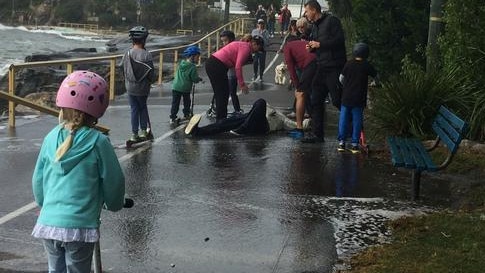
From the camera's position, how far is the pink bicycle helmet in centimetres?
367

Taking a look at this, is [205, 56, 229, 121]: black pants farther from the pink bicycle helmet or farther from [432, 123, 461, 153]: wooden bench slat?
the pink bicycle helmet

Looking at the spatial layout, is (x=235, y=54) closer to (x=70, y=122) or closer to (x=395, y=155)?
(x=395, y=155)

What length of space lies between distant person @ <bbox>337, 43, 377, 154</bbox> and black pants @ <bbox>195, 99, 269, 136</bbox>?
1803mm

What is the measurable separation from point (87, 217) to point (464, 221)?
11.7 feet

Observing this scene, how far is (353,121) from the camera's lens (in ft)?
30.5

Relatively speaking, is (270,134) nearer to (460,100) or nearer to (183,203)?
(460,100)

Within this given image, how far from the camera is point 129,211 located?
666 cm

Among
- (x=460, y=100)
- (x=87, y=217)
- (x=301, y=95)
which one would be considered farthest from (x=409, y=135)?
(x=87, y=217)

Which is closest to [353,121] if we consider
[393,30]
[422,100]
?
[422,100]

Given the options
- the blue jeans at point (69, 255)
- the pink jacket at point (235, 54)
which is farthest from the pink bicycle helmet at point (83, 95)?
the pink jacket at point (235, 54)

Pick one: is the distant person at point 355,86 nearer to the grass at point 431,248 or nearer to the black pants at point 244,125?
the black pants at point 244,125

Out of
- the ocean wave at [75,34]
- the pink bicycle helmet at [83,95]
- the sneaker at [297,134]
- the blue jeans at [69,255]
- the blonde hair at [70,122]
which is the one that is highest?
the pink bicycle helmet at [83,95]

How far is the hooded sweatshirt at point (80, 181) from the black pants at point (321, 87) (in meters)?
6.33

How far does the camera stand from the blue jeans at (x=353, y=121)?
923 cm
